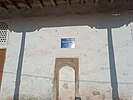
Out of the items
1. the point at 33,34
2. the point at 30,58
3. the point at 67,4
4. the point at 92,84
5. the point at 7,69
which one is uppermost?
the point at 67,4

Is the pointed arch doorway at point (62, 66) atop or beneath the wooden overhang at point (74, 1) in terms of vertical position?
beneath

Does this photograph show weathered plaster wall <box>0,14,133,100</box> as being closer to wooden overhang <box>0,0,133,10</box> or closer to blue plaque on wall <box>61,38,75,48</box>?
blue plaque on wall <box>61,38,75,48</box>

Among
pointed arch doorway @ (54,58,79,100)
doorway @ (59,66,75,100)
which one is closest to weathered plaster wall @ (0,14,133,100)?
pointed arch doorway @ (54,58,79,100)

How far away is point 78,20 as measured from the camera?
312 inches

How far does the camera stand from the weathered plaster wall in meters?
7.02

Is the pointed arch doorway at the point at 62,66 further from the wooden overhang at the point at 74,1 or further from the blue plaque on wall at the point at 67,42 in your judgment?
the wooden overhang at the point at 74,1

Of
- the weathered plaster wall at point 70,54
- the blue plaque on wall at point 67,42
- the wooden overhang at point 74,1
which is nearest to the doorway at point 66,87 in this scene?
the weathered plaster wall at point 70,54

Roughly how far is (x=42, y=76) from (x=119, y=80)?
3.14 m

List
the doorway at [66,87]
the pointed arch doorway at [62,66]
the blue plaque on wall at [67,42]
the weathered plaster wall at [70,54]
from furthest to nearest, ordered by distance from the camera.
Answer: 1. the blue plaque on wall at [67,42]
2. the doorway at [66,87]
3. the pointed arch doorway at [62,66]
4. the weathered plaster wall at [70,54]

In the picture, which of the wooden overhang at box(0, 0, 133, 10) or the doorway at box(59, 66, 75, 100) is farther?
the wooden overhang at box(0, 0, 133, 10)

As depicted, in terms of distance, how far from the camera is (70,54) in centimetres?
752

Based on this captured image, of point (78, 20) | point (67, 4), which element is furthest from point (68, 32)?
point (67, 4)

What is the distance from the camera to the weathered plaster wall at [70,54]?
23.0ft

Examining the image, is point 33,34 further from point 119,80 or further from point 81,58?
point 119,80
